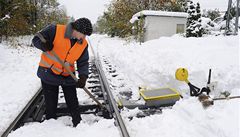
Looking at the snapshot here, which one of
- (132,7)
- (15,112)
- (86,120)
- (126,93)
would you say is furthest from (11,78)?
(132,7)

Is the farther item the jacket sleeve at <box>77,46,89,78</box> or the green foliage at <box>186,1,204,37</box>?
the green foliage at <box>186,1,204,37</box>

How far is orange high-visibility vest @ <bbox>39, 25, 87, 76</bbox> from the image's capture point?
4.09m

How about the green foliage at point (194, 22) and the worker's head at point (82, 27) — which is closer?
the worker's head at point (82, 27)

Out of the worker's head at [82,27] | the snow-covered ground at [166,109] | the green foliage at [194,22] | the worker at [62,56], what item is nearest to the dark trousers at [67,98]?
the worker at [62,56]

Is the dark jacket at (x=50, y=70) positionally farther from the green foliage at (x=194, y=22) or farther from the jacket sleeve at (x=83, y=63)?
the green foliage at (x=194, y=22)

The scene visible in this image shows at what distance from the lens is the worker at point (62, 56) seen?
3961 mm

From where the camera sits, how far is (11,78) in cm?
873

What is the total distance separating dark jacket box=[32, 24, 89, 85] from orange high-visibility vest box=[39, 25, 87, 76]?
0.06 metres

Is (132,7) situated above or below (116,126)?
above

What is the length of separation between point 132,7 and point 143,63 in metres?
23.6

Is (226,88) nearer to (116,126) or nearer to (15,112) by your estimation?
(116,126)

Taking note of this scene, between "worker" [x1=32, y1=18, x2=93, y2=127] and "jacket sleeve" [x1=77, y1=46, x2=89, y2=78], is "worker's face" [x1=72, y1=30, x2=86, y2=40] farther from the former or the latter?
"jacket sleeve" [x1=77, y1=46, x2=89, y2=78]

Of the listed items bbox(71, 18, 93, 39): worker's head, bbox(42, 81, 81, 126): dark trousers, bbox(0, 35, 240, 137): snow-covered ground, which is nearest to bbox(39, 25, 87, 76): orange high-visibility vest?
bbox(71, 18, 93, 39): worker's head

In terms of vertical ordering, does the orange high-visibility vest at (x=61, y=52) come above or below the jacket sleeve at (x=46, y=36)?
below
